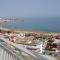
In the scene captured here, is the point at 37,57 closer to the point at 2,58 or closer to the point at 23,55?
the point at 23,55

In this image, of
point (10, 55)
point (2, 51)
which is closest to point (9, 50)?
point (10, 55)

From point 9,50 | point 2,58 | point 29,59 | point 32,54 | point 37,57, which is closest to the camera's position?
point 37,57

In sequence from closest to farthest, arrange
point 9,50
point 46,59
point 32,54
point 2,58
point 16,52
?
point 46,59, point 32,54, point 16,52, point 9,50, point 2,58

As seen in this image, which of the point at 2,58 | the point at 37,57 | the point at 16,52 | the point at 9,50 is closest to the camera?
the point at 37,57

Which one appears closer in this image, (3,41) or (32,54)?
(32,54)

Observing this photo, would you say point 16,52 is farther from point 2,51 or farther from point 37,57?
point 37,57

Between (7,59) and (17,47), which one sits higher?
(17,47)

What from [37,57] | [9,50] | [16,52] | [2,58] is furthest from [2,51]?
[37,57]

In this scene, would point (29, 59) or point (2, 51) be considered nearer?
point (29, 59)

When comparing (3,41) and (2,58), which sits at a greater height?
(3,41)
